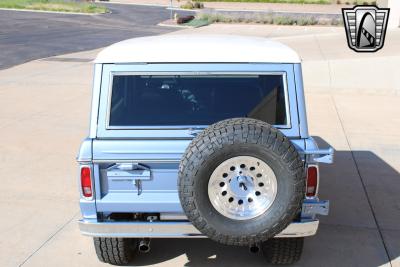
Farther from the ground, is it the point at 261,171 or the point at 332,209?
the point at 261,171

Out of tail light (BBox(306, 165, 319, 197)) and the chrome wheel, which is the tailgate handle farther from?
tail light (BBox(306, 165, 319, 197))

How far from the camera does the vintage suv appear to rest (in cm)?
372

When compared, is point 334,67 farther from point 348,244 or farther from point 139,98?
point 139,98

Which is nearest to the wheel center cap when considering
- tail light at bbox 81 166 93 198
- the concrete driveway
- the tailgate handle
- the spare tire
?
the spare tire

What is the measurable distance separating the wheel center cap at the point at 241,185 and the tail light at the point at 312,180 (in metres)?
0.53

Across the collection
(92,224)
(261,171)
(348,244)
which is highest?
(261,171)

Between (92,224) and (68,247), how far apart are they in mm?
1143

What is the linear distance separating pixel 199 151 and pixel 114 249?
1.37 m

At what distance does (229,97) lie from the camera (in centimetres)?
439

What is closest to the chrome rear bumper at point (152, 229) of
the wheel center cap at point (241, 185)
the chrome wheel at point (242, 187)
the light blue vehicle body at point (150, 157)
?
the light blue vehicle body at point (150, 157)

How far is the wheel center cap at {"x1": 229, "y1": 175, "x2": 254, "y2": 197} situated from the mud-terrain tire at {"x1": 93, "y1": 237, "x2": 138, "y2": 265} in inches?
47.1

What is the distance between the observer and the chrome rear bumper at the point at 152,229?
158 inches

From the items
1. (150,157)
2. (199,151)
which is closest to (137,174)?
(150,157)

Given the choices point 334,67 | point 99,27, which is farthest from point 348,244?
point 99,27
